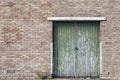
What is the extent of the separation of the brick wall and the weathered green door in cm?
33

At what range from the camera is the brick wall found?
16328mm

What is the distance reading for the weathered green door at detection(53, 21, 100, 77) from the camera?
1658 centimetres

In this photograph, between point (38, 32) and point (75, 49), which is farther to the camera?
point (75, 49)

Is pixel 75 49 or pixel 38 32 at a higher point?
pixel 38 32

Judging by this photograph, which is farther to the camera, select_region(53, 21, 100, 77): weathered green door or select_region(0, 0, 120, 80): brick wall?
select_region(53, 21, 100, 77): weathered green door

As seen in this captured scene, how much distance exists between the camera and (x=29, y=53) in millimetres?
16391

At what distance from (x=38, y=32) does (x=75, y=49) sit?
58.1 inches

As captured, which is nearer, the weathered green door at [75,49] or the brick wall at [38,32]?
the brick wall at [38,32]

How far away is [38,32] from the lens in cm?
1641

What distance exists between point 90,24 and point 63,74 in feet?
6.72

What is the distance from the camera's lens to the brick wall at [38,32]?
1633 cm

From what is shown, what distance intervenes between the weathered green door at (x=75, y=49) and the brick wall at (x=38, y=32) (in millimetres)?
331

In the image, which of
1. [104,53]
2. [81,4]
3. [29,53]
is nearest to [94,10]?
[81,4]

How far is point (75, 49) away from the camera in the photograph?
1662 centimetres
